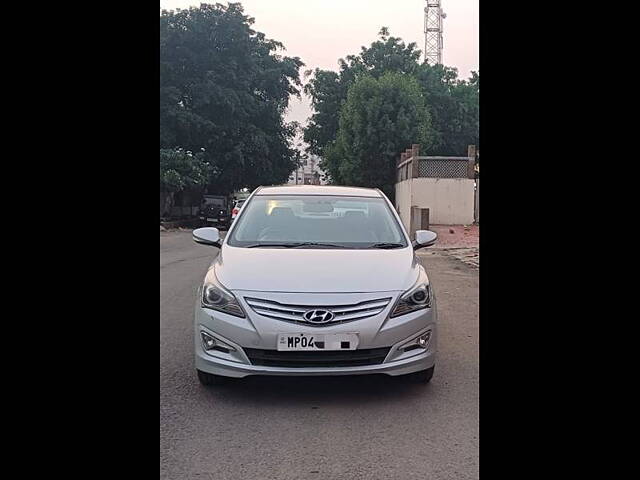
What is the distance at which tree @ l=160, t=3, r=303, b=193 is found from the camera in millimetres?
31047

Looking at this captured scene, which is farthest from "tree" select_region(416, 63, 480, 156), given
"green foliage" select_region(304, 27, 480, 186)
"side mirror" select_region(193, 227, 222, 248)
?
"side mirror" select_region(193, 227, 222, 248)

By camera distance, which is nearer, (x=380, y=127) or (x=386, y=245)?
(x=386, y=245)

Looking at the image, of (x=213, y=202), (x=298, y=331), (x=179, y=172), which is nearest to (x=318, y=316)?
(x=298, y=331)

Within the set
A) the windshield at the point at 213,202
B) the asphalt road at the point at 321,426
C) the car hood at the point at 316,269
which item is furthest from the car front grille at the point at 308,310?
the windshield at the point at 213,202

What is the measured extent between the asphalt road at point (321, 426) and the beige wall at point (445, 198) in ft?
58.8

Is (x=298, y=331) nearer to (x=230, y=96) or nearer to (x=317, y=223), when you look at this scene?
(x=317, y=223)

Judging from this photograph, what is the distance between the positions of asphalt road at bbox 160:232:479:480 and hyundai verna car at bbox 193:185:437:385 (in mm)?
239

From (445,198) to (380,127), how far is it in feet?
29.1

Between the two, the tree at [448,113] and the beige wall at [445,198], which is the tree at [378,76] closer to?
the tree at [448,113]

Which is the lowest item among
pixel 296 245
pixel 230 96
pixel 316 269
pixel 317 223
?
pixel 316 269

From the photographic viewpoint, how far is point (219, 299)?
4.51 metres
